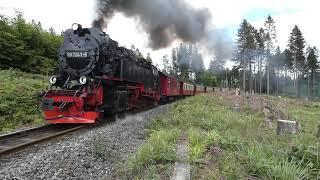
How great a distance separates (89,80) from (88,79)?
0.18 ft

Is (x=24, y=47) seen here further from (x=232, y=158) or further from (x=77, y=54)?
(x=232, y=158)

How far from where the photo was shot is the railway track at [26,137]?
363 inches

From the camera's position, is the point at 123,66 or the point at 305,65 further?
the point at 305,65

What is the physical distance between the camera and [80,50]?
15.6 meters

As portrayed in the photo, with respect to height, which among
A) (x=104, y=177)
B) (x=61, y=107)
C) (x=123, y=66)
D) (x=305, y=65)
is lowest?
(x=104, y=177)

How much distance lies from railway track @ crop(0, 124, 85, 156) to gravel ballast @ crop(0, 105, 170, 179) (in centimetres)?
20

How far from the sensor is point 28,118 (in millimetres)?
15516

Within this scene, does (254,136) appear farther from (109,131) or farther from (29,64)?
(29,64)

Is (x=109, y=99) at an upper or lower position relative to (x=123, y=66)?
lower

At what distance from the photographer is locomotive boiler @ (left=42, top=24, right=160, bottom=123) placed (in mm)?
13680

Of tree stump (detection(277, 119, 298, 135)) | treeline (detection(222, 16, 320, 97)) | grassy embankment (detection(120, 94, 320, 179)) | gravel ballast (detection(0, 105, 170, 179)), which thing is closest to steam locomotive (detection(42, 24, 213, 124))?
gravel ballast (detection(0, 105, 170, 179))

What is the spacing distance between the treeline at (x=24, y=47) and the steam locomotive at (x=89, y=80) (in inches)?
575

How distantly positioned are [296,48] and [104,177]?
245 ft

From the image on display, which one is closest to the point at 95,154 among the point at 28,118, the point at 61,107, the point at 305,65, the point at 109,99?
the point at 61,107
